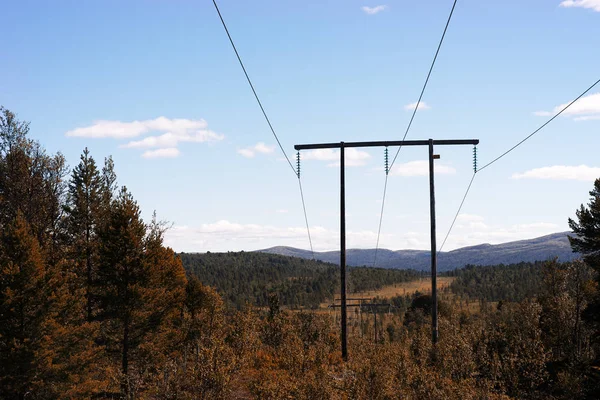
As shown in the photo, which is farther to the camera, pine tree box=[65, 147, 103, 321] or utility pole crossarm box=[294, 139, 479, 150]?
pine tree box=[65, 147, 103, 321]

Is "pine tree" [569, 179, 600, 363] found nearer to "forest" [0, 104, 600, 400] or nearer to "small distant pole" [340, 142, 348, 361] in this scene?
"forest" [0, 104, 600, 400]

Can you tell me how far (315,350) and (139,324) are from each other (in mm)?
19752

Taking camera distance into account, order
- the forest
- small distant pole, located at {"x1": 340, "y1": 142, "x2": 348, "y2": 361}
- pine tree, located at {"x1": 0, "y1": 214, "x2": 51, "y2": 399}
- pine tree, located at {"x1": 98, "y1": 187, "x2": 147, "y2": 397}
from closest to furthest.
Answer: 1. the forest
2. small distant pole, located at {"x1": 340, "y1": 142, "x2": 348, "y2": 361}
3. pine tree, located at {"x1": 0, "y1": 214, "x2": 51, "y2": 399}
4. pine tree, located at {"x1": 98, "y1": 187, "x2": 147, "y2": 397}

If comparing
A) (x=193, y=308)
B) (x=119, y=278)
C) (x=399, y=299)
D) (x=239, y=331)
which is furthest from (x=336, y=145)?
(x=399, y=299)

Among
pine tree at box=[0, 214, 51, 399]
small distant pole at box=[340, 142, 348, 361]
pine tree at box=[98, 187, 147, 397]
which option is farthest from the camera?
pine tree at box=[98, 187, 147, 397]

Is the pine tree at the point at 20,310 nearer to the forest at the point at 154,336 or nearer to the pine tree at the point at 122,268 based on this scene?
the forest at the point at 154,336

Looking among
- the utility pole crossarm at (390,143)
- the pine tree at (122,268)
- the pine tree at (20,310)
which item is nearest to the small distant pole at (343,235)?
the utility pole crossarm at (390,143)

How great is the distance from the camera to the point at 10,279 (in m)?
32.1

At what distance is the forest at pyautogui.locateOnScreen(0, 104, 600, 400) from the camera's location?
1925 centimetres

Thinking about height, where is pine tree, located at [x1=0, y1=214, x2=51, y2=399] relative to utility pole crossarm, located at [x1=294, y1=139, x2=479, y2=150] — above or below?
below

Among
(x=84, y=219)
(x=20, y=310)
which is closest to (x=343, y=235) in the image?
(x=20, y=310)

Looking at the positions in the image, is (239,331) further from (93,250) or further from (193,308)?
(193,308)

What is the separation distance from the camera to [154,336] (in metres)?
40.7

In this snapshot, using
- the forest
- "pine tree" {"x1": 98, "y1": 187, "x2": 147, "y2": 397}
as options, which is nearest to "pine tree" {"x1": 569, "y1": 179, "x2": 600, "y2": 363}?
the forest
